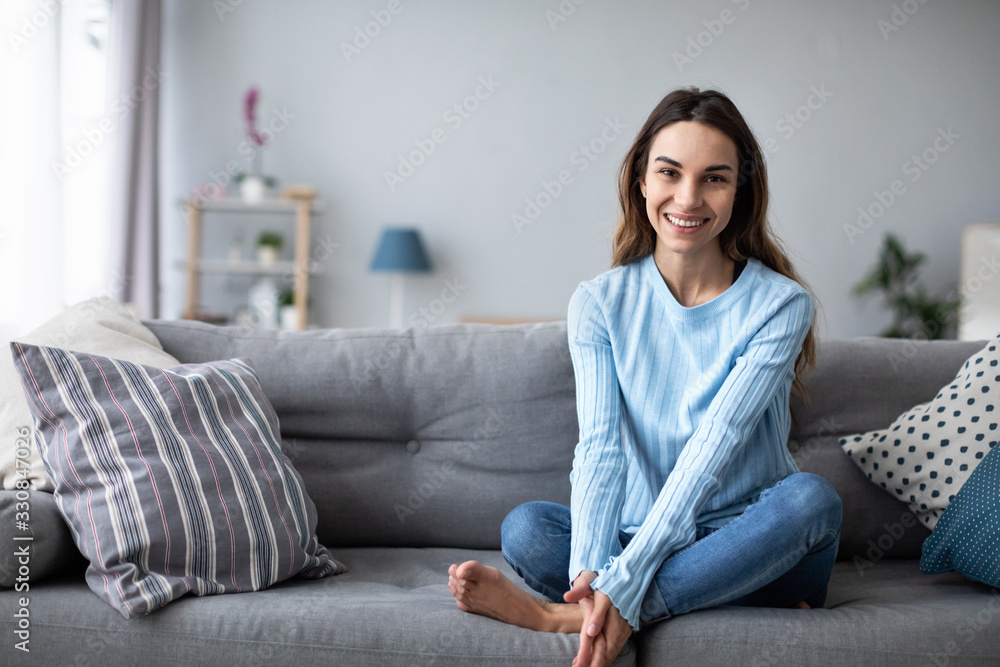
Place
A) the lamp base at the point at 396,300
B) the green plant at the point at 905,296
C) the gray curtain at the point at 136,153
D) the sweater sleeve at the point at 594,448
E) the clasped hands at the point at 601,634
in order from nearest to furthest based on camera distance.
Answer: the clasped hands at the point at 601,634 → the sweater sleeve at the point at 594,448 → the gray curtain at the point at 136,153 → the green plant at the point at 905,296 → the lamp base at the point at 396,300

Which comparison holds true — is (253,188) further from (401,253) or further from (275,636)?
(275,636)

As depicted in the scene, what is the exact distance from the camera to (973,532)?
4.15ft

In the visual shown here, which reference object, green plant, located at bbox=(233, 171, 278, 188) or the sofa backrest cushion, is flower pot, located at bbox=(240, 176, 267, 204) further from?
the sofa backrest cushion

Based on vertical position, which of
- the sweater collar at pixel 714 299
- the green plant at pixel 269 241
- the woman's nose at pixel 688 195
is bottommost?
the green plant at pixel 269 241

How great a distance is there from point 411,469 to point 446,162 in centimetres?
302

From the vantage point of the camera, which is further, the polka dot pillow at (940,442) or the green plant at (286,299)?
the green plant at (286,299)

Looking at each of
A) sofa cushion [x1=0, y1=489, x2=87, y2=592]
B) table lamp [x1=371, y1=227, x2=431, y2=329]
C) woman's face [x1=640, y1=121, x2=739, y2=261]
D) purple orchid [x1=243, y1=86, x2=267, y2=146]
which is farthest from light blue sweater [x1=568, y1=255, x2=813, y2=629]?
purple orchid [x1=243, y1=86, x2=267, y2=146]

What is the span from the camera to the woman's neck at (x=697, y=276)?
1.40 meters

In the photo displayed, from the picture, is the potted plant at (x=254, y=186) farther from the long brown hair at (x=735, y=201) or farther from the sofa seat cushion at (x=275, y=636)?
the sofa seat cushion at (x=275, y=636)

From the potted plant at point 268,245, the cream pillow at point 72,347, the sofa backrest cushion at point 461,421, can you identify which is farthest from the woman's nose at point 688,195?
the potted plant at point 268,245

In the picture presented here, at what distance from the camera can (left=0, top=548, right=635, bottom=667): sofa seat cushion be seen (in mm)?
1085

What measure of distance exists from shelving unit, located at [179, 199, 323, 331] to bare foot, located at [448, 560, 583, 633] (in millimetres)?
3079

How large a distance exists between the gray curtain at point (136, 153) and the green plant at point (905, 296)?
364 cm

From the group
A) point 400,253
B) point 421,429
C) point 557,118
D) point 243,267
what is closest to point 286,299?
point 243,267
